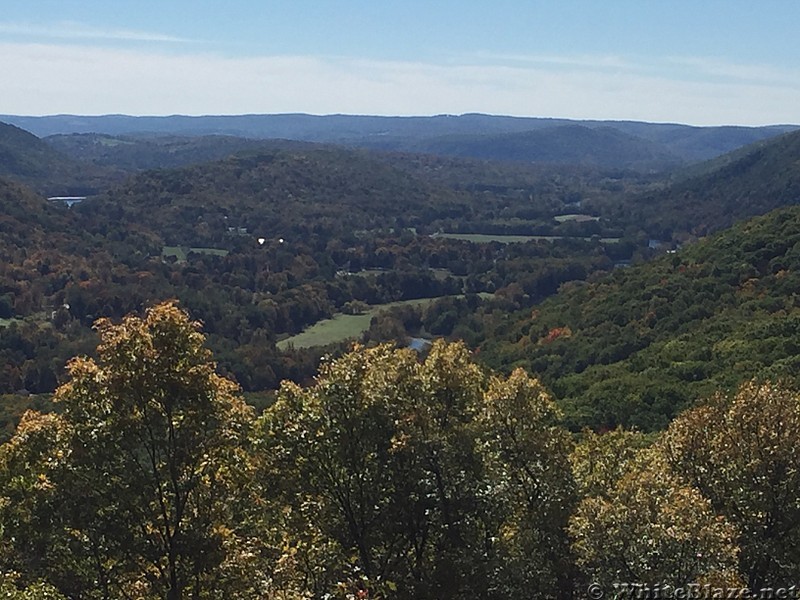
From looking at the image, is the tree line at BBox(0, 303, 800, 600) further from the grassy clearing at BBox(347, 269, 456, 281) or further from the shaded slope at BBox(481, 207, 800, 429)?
the grassy clearing at BBox(347, 269, 456, 281)

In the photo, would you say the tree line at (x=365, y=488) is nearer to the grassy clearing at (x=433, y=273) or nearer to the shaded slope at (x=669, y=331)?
the shaded slope at (x=669, y=331)

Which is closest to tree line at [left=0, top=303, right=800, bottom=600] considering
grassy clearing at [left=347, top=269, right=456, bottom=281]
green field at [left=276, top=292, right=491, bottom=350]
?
green field at [left=276, top=292, right=491, bottom=350]

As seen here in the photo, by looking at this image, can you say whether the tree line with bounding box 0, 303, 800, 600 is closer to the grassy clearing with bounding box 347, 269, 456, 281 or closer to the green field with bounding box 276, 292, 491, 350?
the green field with bounding box 276, 292, 491, 350

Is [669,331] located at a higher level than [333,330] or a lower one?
higher

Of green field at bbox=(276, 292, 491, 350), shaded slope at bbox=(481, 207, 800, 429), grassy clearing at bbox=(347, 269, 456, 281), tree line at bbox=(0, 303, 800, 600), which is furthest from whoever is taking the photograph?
grassy clearing at bbox=(347, 269, 456, 281)

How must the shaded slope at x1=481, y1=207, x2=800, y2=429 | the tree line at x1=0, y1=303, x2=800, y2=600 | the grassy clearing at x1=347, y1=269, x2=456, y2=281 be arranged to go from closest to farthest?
the tree line at x1=0, y1=303, x2=800, y2=600 → the shaded slope at x1=481, y1=207, x2=800, y2=429 → the grassy clearing at x1=347, y1=269, x2=456, y2=281

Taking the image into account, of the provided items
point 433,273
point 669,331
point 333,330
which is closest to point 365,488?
point 669,331

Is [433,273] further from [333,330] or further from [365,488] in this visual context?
[365,488]

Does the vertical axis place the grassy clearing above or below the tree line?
below

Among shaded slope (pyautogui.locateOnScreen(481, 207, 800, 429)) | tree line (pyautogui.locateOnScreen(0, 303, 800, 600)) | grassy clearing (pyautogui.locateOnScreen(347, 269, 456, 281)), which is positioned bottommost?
grassy clearing (pyautogui.locateOnScreen(347, 269, 456, 281))

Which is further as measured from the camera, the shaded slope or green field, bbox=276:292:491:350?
green field, bbox=276:292:491:350
